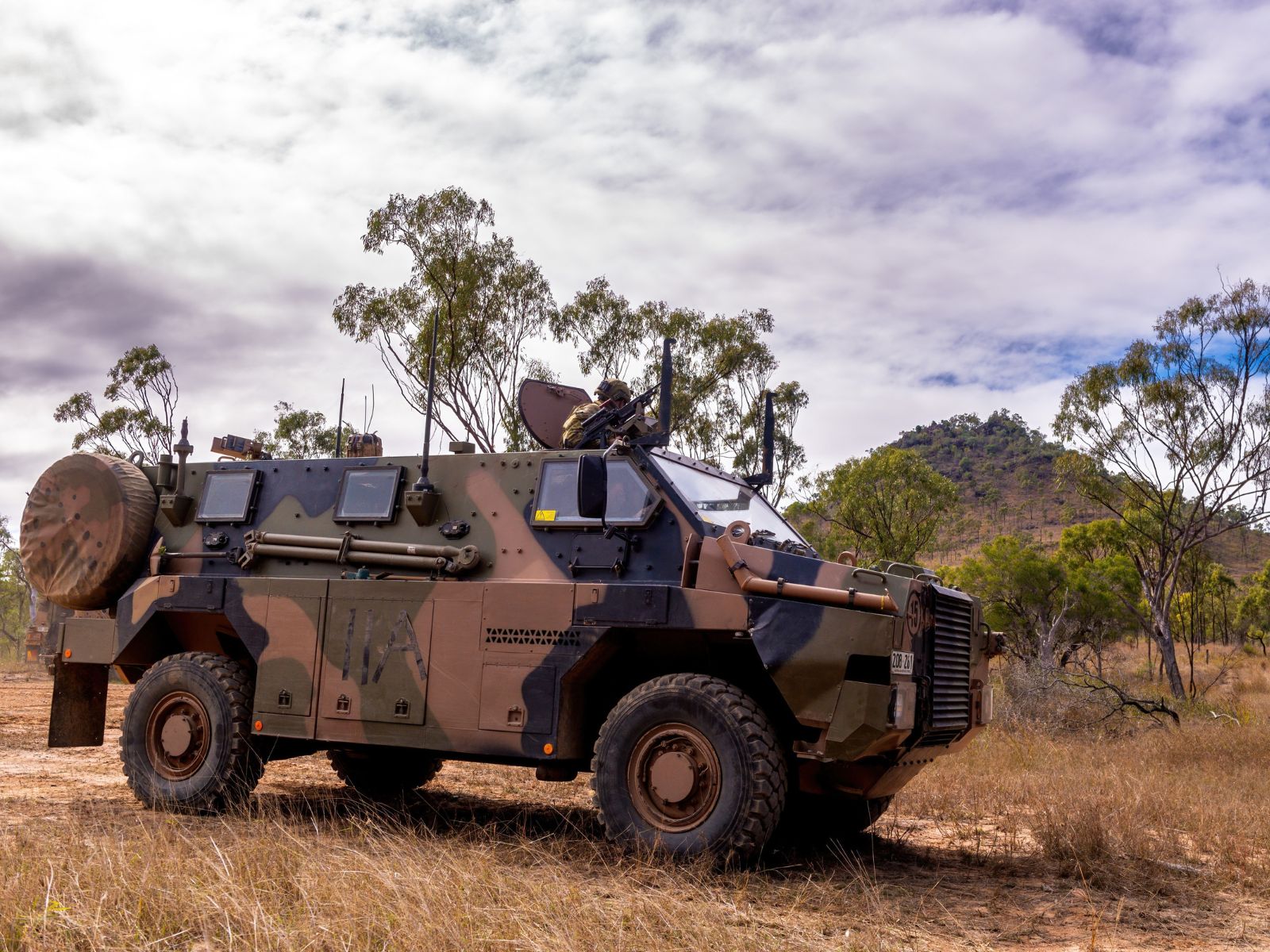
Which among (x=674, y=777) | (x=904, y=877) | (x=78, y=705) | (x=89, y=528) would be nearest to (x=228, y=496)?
(x=89, y=528)

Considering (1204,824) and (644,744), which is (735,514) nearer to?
(644,744)

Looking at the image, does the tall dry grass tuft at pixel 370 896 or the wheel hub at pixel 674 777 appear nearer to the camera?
the tall dry grass tuft at pixel 370 896

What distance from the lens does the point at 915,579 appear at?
673 cm

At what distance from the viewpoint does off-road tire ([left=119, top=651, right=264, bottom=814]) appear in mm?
7805

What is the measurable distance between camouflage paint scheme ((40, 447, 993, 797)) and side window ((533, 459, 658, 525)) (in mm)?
55

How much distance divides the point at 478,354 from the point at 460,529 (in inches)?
668

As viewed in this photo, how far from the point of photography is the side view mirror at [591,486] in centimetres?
671

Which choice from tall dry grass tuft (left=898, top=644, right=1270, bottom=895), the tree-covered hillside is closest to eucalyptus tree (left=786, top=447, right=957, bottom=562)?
tall dry grass tuft (left=898, top=644, right=1270, bottom=895)

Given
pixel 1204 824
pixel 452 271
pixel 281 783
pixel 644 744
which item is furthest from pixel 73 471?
pixel 452 271

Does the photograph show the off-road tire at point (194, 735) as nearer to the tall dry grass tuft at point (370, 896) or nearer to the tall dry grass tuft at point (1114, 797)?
the tall dry grass tuft at point (370, 896)

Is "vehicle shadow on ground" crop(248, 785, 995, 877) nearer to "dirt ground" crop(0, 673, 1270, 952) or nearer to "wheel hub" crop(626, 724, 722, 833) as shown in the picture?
"dirt ground" crop(0, 673, 1270, 952)

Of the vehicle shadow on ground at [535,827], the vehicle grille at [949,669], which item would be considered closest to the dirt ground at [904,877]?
the vehicle shadow on ground at [535,827]

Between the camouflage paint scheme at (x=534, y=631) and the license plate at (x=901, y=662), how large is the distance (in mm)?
33

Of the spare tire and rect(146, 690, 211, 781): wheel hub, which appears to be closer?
rect(146, 690, 211, 781): wheel hub
